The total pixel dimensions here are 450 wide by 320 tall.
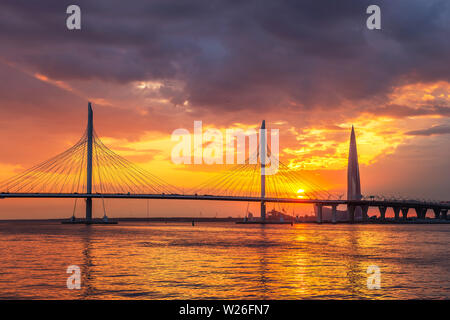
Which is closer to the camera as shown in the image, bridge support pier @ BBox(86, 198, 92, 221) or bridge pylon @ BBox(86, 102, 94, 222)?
bridge pylon @ BBox(86, 102, 94, 222)

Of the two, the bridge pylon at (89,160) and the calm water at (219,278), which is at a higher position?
the bridge pylon at (89,160)

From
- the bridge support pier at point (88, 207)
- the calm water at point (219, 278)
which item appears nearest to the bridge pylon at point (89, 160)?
the bridge support pier at point (88, 207)

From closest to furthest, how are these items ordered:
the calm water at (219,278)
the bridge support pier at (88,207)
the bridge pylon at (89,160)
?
1. the calm water at (219,278)
2. the bridge pylon at (89,160)
3. the bridge support pier at (88,207)

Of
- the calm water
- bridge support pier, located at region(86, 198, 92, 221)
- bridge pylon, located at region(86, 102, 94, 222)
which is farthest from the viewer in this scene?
bridge support pier, located at region(86, 198, 92, 221)

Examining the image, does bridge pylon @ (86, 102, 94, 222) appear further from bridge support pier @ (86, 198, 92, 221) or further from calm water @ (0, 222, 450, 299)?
calm water @ (0, 222, 450, 299)

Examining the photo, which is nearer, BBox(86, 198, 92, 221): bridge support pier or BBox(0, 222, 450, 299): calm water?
BBox(0, 222, 450, 299): calm water

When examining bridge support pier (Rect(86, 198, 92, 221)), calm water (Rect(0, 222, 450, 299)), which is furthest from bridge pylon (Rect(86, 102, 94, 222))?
calm water (Rect(0, 222, 450, 299))

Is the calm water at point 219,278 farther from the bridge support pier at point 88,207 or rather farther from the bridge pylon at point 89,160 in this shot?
the bridge support pier at point 88,207

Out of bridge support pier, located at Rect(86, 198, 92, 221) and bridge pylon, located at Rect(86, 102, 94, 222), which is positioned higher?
bridge pylon, located at Rect(86, 102, 94, 222)

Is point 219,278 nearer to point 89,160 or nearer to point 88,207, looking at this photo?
point 89,160

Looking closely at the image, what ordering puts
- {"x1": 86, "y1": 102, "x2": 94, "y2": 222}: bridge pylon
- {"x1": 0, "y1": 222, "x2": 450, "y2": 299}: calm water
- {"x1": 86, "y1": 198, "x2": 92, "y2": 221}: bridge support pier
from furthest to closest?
{"x1": 86, "y1": 198, "x2": 92, "y2": 221}: bridge support pier, {"x1": 86, "y1": 102, "x2": 94, "y2": 222}: bridge pylon, {"x1": 0, "y1": 222, "x2": 450, "y2": 299}: calm water
